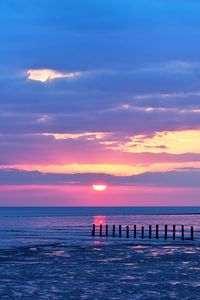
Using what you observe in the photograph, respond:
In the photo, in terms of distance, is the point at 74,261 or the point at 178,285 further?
the point at 74,261

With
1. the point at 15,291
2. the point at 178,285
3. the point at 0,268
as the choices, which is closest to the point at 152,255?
the point at 0,268

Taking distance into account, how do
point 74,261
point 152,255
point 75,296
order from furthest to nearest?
point 152,255
point 74,261
point 75,296

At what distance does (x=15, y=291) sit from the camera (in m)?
25.8

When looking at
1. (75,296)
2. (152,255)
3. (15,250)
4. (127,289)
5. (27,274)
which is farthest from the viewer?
(15,250)

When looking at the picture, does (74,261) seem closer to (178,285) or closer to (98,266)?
(98,266)

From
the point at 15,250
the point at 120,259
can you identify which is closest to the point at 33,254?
the point at 15,250

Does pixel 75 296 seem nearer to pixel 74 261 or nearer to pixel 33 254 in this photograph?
pixel 74 261

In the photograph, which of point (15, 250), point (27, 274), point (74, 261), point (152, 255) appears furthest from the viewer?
point (15, 250)

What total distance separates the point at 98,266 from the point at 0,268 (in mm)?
6089

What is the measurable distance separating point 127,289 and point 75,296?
9.72 ft

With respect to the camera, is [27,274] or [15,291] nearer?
[15,291]

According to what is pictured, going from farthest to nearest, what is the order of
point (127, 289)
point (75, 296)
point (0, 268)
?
1. point (0, 268)
2. point (127, 289)
3. point (75, 296)

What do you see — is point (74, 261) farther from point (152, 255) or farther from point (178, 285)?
point (178, 285)

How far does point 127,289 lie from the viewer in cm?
2655
